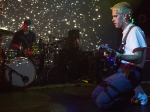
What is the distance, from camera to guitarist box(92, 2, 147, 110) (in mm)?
3533

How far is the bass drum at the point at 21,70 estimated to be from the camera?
6.38 metres

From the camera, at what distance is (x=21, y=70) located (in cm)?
650

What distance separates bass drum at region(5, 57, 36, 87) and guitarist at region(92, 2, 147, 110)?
123 inches

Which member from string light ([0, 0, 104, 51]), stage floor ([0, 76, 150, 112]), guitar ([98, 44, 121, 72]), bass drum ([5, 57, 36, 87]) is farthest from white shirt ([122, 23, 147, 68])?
string light ([0, 0, 104, 51])

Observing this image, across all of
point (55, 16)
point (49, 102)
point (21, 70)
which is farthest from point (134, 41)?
point (55, 16)

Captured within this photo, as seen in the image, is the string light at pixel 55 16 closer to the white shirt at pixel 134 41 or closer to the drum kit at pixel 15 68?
the drum kit at pixel 15 68

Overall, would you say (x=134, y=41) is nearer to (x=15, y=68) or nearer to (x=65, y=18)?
(x=15, y=68)

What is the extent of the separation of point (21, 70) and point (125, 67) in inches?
136

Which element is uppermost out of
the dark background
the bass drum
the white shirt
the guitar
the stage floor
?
the dark background

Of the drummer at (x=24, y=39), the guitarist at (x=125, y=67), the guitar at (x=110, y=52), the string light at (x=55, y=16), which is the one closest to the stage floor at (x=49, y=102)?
the guitarist at (x=125, y=67)

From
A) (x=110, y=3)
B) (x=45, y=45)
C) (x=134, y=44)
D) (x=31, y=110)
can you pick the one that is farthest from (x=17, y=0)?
(x=134, y=44)

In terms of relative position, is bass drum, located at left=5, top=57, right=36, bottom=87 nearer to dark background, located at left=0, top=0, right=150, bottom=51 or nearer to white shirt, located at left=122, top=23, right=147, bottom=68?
dark background, located at left=0, top=0, right=150, bottom=51

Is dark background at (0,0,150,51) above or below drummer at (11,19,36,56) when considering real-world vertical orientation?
above

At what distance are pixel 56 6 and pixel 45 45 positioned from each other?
2.39 m
